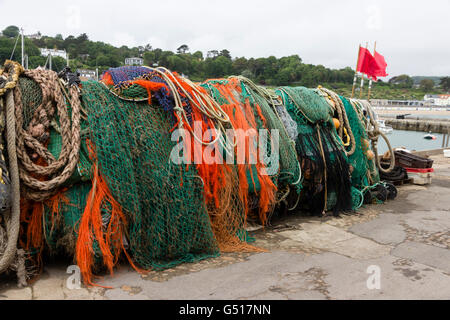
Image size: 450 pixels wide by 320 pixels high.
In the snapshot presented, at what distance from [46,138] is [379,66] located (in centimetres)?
747

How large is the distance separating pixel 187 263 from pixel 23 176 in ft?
5.48

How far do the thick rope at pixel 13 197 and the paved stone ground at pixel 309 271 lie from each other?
10.5 inches

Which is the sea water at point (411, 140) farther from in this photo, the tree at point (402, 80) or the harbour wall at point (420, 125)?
the tree at point (402, 80)

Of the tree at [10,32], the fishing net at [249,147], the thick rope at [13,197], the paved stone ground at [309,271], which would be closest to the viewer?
the thick rope at [13,197]

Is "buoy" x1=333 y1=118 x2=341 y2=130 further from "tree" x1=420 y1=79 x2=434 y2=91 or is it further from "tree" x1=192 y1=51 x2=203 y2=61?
"tree" x1=420 y1=79 x2=434 y2=91

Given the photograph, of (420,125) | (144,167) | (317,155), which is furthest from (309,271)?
(420,125)

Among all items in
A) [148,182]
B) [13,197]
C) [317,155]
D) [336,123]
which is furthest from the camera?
[336,123]

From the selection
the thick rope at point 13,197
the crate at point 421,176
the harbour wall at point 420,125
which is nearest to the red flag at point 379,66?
the crate at point 421,176

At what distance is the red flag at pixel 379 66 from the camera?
27.8ft

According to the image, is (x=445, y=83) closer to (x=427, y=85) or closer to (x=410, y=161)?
(x=427, y=85)

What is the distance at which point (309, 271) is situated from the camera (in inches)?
140
